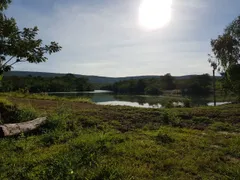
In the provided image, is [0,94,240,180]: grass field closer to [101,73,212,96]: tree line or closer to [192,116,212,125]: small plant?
[192,116,212,125]: small plant

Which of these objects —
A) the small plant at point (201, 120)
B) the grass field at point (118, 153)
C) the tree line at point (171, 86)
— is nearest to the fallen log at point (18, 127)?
the grass field at point (118, 153)

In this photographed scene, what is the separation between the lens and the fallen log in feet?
13.5

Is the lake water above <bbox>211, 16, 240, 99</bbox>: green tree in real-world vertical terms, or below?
below

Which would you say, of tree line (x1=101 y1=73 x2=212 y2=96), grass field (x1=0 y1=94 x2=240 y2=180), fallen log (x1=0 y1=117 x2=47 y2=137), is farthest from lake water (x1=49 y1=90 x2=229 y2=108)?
tree line (x1=101 y1=73 x2=212 y2=96)

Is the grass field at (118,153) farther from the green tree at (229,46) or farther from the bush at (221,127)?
the green tree at (229,46)

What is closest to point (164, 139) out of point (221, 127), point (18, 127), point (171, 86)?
point (221, 127)

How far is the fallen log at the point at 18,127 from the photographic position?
161 inches

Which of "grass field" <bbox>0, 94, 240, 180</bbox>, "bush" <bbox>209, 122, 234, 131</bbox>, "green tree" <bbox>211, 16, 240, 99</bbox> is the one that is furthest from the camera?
"green tree" <bbox>211, 16, 240, 99</bbox>

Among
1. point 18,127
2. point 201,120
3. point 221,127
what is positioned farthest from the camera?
point 201,120

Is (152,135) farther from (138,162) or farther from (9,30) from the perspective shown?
(9,30)

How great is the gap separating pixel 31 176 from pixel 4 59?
7.69 feet

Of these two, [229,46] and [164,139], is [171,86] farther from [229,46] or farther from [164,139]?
[164,139]

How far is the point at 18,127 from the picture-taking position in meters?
4.36

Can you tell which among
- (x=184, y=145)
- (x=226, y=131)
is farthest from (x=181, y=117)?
(x=184, y=145)
